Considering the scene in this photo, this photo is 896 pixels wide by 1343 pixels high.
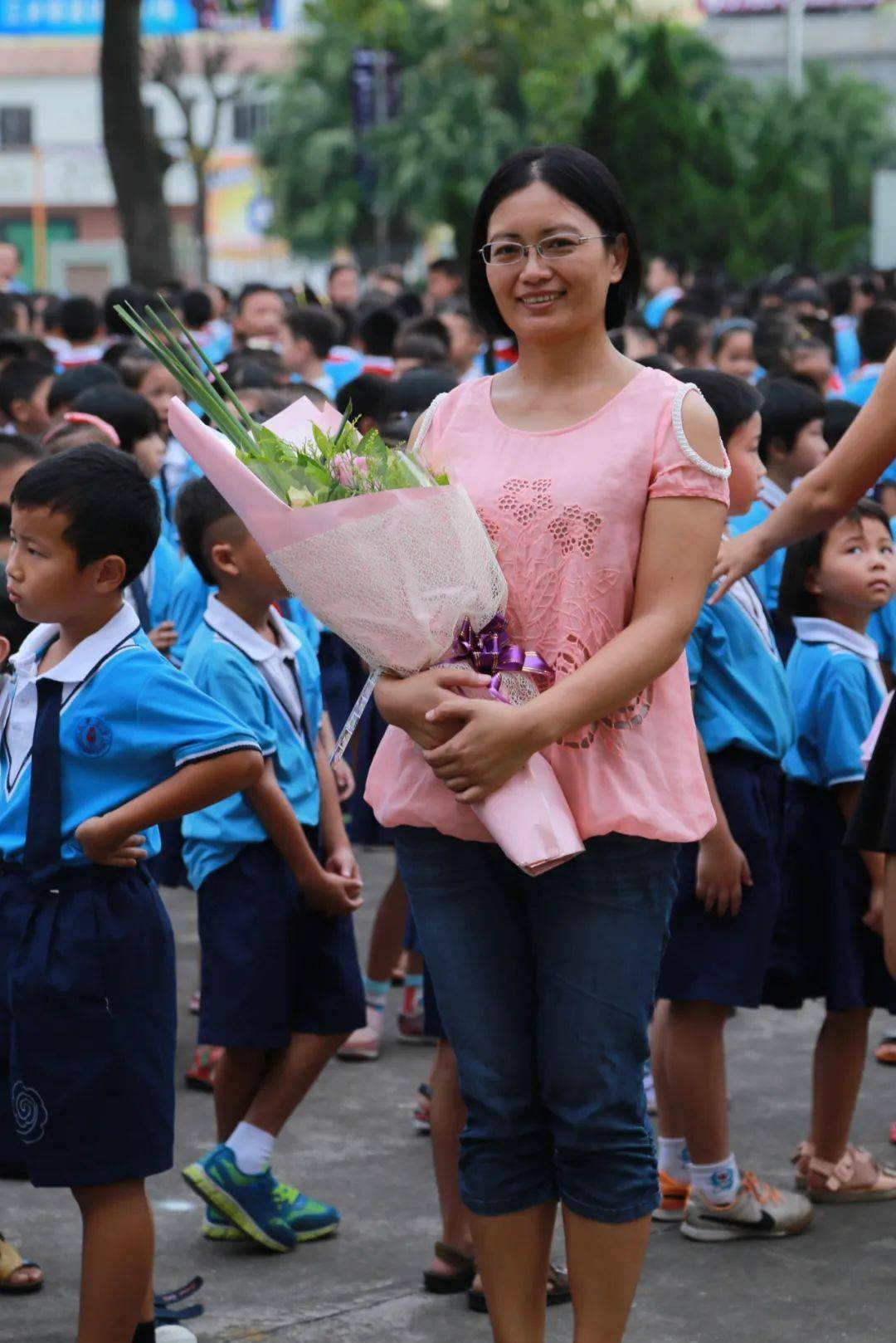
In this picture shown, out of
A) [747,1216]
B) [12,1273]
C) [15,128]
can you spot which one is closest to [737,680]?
[747,1216]

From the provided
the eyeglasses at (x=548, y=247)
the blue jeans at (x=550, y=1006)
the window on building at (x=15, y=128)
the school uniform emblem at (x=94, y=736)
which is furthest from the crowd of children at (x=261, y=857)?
the window on building at (x=15, y=128)

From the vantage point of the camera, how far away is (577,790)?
10.0 feet

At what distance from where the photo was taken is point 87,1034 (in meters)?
3.31

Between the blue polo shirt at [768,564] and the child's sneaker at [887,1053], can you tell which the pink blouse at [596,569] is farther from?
the blue polo shirt at [768,564]

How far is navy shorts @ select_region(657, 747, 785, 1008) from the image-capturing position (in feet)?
13.6

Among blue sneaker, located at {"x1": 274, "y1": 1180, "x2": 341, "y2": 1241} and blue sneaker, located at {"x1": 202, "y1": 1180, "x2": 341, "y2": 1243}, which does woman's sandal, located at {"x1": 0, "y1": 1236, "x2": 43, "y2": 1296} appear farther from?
blue sneaker, located at {"x1": 274, "y1": 1180, "x2": 341, "y2": 1241}

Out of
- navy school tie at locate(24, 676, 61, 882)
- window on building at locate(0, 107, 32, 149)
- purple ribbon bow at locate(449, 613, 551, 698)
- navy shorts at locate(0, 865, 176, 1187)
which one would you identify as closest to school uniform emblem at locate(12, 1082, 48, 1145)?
navy shorts at locate(0, 865, 176, 1187)

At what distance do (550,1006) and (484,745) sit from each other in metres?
0.43

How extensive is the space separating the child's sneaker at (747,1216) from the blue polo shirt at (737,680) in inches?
35.0

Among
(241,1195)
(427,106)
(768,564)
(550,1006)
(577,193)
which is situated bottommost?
(241,1195)

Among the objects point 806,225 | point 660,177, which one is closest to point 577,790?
point 660,177

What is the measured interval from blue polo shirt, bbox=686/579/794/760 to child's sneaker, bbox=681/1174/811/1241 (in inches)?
35.0

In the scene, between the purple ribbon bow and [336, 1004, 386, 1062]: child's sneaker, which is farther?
[336, 1004, 386, 1062]: child's sneaker

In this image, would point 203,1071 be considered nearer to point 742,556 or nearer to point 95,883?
point 95,883
